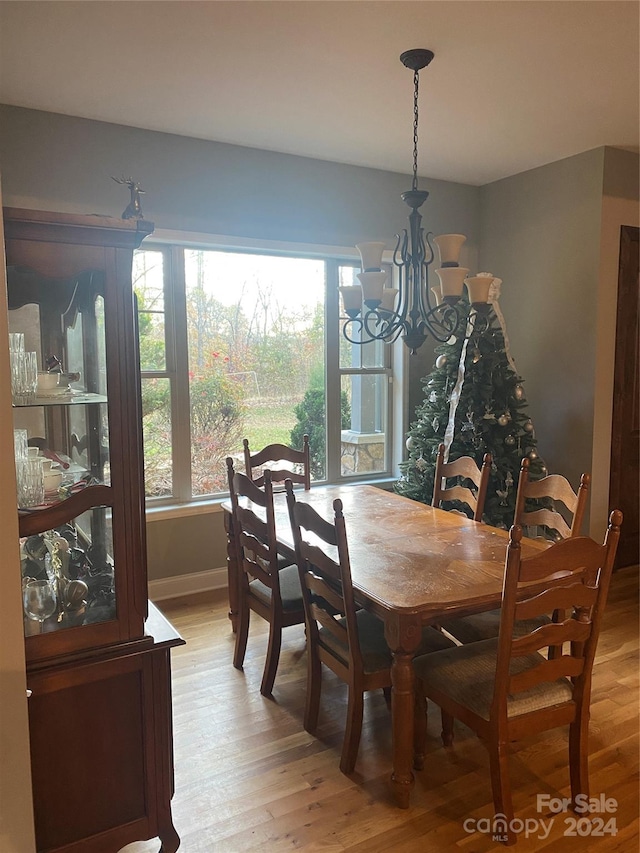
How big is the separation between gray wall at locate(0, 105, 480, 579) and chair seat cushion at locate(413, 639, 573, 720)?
7.32ft

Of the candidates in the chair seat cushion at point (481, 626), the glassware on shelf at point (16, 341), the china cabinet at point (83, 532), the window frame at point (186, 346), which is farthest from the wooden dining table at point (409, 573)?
the glassware on shelf at point (16, 341)

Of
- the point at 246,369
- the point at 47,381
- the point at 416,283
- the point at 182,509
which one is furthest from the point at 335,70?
the point at 182,509

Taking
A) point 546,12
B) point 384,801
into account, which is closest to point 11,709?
point 384,801

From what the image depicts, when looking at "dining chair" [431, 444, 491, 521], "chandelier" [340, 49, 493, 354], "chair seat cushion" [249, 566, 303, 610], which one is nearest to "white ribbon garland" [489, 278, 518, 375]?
"dining chair" [431, 444, 491, 521]

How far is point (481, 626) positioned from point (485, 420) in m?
1.66

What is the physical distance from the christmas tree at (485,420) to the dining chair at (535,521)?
107 cm

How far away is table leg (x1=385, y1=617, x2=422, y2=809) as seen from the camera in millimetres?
2020

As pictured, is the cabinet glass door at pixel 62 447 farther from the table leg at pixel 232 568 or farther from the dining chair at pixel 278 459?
the dining chair at pixel 278 459

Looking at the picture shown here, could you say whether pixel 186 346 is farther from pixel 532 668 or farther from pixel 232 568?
pixel 532 668

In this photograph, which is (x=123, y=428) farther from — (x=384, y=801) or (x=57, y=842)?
(x=384, y=801)

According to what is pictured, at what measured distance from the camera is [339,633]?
2299mm

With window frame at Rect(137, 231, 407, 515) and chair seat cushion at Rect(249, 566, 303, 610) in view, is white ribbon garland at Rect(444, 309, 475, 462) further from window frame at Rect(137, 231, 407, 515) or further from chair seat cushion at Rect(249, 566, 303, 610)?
chair seat cushion at Rect(249, 566, 303, 610)

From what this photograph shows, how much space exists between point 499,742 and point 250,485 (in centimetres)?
142

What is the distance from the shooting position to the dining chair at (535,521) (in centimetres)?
254
